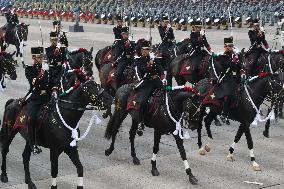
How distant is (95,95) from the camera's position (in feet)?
38.3

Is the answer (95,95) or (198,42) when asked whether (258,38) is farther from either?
(95,95)

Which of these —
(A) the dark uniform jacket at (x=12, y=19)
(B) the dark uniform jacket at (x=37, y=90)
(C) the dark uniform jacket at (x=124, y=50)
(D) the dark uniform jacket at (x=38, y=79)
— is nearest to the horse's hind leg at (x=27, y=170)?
(B) the dark uniform jacket at (x=37, y=90)

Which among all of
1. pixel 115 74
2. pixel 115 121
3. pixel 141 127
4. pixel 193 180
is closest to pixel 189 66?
pixel 115 74

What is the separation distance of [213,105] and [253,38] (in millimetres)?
5888

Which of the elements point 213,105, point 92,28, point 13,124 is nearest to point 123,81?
point 213,105

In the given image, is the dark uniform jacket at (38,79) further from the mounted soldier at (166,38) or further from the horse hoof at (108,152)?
the mounted soldier at (166,38)

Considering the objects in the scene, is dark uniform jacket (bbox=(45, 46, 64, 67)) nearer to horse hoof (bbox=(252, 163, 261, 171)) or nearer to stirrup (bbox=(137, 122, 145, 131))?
stirrup (bbox=(137, 122, 145, 131))

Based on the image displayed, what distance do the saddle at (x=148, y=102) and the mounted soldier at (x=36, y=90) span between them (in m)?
2.68

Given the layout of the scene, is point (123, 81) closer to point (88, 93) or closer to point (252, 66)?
point (252, 66)

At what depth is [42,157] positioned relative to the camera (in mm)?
15133

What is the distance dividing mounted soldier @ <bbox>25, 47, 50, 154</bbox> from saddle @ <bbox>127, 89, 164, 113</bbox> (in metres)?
2.68

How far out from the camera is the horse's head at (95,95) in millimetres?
11688

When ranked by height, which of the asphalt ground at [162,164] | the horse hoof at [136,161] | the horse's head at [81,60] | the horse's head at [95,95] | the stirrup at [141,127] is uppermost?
A: the horse's head at [95,95]

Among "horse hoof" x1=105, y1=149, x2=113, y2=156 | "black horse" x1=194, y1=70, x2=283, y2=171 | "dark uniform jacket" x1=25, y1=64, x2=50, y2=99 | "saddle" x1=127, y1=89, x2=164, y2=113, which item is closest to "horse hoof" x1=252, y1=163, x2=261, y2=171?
"black horse" x1=194, y1=70, x2=283, y2=171
